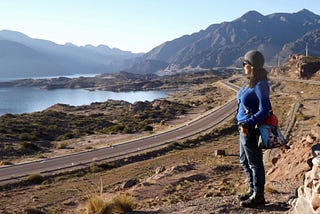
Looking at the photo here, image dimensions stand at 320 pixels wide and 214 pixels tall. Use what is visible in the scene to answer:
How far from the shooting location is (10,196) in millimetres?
21062

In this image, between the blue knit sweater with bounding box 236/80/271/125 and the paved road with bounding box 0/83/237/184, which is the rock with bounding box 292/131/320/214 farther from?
the paved road with bounding box 0/83/237/184

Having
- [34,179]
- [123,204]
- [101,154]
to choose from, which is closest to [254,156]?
[123,204]

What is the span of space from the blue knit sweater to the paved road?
19664 millimetres

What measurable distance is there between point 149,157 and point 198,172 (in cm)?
1185

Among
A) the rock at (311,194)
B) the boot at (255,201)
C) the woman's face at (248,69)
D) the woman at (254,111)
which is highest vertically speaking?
the woman's face at (248,69)

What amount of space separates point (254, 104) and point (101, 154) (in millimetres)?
26794

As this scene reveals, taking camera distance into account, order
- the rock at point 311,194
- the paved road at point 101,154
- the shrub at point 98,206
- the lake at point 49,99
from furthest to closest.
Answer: the lake at point 49,99 → the paved road at point 101,154 → the shrub at point 98,206 → the rock at point 311,194

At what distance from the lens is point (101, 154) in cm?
3281

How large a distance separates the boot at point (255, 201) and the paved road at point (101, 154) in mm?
19099

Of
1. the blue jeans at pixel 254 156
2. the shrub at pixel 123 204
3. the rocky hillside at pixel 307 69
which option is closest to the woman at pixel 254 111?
the blue jeans at pixel 254 156

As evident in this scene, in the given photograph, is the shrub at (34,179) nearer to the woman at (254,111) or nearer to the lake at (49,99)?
the woman at (254,111)

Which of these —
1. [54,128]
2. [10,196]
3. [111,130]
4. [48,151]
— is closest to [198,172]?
[10,196]

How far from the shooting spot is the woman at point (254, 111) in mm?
6656

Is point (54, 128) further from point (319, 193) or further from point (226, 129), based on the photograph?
point (319, 193)
